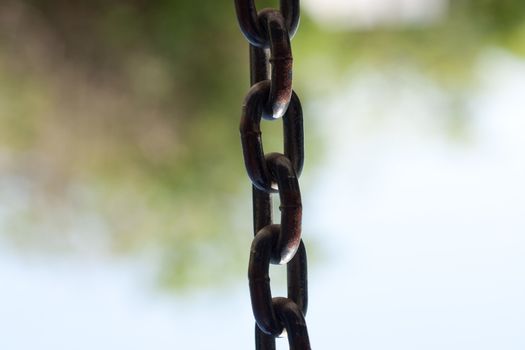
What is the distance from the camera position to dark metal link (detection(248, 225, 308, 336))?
1.15 ft

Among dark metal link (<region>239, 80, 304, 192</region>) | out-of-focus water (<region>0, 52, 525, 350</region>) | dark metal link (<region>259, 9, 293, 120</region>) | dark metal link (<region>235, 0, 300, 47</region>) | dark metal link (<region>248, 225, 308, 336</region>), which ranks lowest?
out-of-focus water (<region>0, 52, 525, 350</region>)

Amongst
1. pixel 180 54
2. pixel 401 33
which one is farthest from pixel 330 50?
pixel 180 54

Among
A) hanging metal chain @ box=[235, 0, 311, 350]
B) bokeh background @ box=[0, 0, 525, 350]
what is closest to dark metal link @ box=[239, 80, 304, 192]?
hanging metal chain @ box=[235, 0, 311, 350]

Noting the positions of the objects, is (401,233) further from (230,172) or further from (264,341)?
(264,341)

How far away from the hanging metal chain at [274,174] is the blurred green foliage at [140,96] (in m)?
1.93

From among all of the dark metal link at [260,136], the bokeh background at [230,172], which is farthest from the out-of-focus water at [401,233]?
the dark metal link at [260,136]

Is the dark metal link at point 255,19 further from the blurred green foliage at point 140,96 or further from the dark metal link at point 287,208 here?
the blurred green foliage at point 140,96

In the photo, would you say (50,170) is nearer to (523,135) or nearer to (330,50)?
(330,50)

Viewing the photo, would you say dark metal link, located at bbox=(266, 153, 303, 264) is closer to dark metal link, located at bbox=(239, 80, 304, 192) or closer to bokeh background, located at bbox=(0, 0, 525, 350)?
dark metal link, located at bbox=(239, 80, 304, 192)

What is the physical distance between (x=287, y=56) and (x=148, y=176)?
201 cm

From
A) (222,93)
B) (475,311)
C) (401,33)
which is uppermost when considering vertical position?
(401,33)

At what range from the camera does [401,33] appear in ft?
7.70

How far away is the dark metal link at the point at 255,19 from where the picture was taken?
0.36 meters

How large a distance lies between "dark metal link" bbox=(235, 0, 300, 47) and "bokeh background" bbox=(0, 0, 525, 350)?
187 cm
